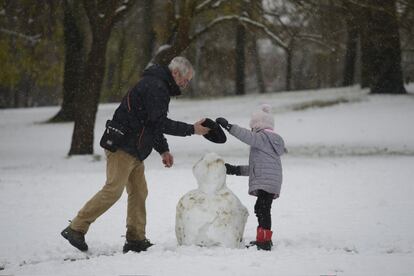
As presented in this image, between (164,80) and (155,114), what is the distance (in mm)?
409

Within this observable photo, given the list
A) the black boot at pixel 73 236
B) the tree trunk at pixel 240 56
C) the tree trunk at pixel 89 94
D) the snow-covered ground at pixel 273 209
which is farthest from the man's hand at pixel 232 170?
the tree trunk at pixel 240 56

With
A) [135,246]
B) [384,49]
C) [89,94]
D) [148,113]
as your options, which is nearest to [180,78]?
[148,113]

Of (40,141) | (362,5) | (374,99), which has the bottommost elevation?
(40,141)

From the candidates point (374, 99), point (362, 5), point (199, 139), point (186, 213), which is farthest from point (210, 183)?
point (374, 99)

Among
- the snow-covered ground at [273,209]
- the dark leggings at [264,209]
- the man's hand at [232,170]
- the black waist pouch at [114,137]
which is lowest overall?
the snow-covered ground at [273,209]

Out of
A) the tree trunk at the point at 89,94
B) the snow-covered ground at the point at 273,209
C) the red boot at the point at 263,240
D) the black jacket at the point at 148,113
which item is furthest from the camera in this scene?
the tree trunk at the point at 89,94

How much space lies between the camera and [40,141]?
19.6 m

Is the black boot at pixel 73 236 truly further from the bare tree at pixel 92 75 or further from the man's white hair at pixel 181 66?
the bare tree at pixel 92 75

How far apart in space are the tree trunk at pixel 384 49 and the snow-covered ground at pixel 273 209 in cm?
239

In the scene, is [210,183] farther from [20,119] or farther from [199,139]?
[20,119]

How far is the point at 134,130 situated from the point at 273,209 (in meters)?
3.29

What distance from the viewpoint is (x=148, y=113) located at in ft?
19.6

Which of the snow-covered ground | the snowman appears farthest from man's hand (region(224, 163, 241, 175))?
the snow-covered ground

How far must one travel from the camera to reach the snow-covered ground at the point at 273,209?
210 inches
